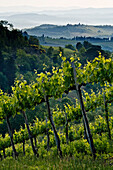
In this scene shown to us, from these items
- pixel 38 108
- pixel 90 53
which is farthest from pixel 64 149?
pixel 90 53

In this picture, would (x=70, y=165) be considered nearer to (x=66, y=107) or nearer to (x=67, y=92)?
(x=67, y=92)

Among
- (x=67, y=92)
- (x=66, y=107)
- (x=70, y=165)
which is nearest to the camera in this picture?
(x=70, y=165)

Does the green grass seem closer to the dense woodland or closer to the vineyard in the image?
the vineyard

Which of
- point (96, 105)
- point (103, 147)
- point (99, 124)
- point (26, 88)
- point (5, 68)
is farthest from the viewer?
point (5, 68)

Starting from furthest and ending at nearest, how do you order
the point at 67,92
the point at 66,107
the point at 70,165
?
the point at 66,107
the point at 67,92
the point at 70,165

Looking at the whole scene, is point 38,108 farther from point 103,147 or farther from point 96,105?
point 103,147

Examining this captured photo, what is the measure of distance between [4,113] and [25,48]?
320 feet

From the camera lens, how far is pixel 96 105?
1819 centimetres

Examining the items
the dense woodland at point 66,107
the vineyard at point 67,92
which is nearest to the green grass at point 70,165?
the vineyard at point 67,92

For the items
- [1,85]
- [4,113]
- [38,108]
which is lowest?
[38,108]

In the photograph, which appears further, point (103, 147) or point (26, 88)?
point (26, 88)

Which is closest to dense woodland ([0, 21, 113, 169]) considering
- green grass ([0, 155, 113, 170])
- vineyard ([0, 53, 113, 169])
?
vineyard ([0, 53, 113, 169])

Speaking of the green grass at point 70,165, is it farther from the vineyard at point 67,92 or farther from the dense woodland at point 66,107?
the dense woodland at point 66,107

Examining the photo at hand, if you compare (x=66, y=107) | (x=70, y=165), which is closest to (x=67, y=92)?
(x=70, y=165)
